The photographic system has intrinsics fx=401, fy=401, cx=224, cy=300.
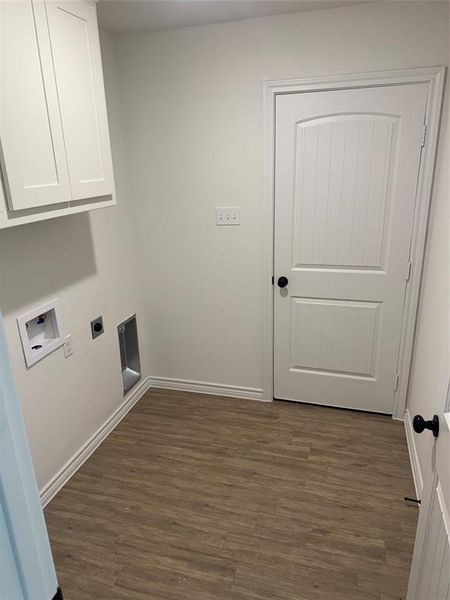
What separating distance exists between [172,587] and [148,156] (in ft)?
7.84

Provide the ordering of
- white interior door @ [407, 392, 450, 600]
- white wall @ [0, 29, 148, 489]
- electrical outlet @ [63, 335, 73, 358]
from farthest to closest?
1. electrical outlet @ [63, 335, 73, 358]
2. white wall @ [0, 29, 148, 489]
3. white interior door @ [407, 392, 450, 600]

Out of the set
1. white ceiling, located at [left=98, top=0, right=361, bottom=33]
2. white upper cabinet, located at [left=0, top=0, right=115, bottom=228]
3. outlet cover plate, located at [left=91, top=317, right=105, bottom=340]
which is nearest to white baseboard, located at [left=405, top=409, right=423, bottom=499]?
outlet cover plate, located at [left=91, top=317, right=105, bottom=340]

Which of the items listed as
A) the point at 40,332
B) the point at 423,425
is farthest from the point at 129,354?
the point at 423,425

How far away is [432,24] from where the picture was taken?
2.02m

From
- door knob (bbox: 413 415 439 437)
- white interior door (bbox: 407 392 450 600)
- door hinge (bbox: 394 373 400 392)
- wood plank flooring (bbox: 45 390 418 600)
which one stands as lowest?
wood plank flooring (bbox: 45 390 418 600)

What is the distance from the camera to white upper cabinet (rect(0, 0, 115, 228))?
4.70 feet

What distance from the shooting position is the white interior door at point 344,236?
225cm

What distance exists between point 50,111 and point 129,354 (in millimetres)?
1853

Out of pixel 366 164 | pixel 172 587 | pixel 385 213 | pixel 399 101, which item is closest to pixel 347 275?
pixel 385 213

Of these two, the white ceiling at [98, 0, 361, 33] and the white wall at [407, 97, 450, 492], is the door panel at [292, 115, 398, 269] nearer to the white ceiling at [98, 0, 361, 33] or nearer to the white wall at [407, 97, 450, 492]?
the white wall at [407, 97, 450, 492]

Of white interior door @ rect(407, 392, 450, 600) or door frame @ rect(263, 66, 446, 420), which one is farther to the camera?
door frame @ rect(263, 66, 446, 420)

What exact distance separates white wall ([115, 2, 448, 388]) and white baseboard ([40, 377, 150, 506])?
0.26 metres

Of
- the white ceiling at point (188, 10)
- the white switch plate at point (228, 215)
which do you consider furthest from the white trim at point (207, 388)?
the white ceiling at point (188, 10)

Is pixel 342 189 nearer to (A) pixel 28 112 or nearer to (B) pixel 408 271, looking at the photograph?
(B) pixel 408 271
